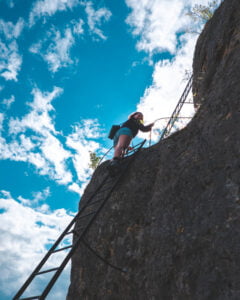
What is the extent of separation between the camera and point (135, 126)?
6.26m

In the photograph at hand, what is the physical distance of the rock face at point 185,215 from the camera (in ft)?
8.38

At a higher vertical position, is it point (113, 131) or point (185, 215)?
point (113, 131)

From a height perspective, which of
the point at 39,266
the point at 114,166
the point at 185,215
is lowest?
the point at 185,215

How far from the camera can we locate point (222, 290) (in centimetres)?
223

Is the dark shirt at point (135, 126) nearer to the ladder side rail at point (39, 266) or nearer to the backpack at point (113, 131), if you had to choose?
the backpack at point (113, 131)

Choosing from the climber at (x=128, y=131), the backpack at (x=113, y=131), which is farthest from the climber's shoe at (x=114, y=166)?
the backpack at (x=113, y=131)

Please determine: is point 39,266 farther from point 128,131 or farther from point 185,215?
point 128,131

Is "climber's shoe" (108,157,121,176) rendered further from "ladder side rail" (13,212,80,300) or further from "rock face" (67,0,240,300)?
"ladder side rail" (13,212,80,300)

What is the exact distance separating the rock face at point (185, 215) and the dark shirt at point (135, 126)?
95cm

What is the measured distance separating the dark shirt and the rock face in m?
0.95

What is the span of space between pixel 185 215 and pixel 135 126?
3.49 metres

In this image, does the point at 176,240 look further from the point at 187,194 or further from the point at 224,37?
the point at 224,37

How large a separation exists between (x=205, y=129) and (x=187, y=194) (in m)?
1.19

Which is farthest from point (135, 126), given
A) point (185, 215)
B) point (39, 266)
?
point (39, 266)
